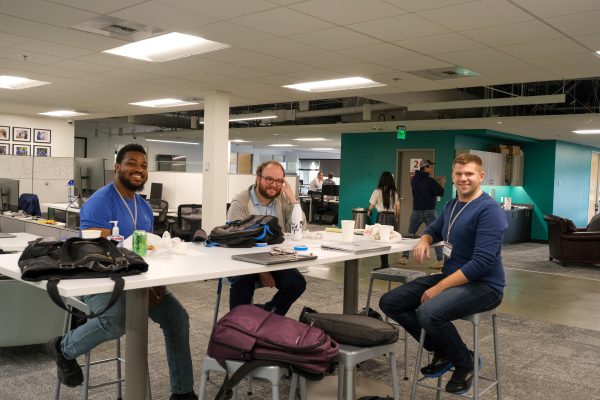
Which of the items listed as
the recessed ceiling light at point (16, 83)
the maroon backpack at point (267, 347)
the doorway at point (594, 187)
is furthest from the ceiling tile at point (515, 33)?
the doorway at point (594, 187)

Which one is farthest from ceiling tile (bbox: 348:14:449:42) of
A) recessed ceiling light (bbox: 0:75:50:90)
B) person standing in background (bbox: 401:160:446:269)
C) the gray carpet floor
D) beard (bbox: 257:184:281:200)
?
recessed ceiling light (bbox: 0:75:50:90)

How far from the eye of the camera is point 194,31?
14.7ft

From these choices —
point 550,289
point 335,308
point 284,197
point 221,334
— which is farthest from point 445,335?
point 550,289

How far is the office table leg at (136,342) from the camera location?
2262mm

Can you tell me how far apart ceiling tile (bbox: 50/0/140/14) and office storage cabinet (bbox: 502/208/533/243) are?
1003 centimetres

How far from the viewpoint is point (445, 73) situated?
5.87m

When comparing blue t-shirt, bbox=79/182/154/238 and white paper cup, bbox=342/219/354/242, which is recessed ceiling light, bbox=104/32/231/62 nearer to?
blue t-shirt, bbox=79/182/154/238

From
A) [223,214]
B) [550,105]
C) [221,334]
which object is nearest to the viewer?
[221,334]

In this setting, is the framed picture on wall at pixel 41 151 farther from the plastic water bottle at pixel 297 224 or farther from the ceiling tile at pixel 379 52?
the plastic water bottle at pixel 297 224

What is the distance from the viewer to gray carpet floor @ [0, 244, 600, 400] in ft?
11.2

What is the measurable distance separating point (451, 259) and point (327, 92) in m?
4.78

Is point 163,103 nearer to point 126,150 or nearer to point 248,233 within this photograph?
point 126,150

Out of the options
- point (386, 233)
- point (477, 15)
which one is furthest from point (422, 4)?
point (386, 233)

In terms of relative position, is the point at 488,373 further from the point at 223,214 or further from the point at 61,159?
the point at 61,159
